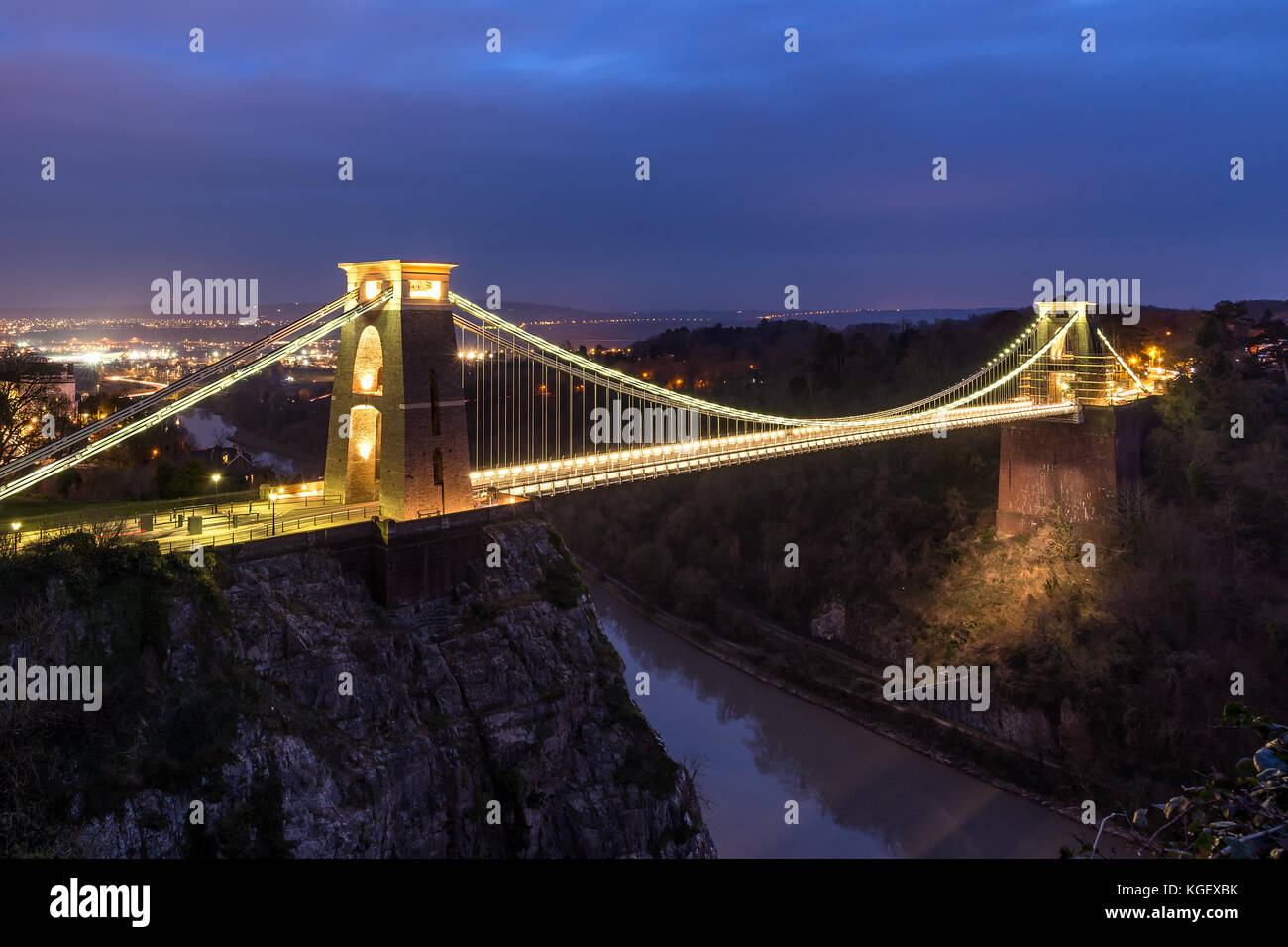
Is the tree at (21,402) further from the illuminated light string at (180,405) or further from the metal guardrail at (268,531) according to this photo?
the metal guardrail at (268,531)

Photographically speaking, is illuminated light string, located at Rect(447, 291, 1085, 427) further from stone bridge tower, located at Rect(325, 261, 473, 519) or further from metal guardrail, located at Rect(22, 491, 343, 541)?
→ metal guardrail, located at Rect(22, 491, 343, 541)

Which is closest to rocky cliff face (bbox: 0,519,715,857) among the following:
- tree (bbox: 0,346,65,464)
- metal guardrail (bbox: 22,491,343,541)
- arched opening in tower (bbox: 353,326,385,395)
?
metal guardrail (bbox: 22,491,343,541)

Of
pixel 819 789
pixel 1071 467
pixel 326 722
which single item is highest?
pixel 1071 467

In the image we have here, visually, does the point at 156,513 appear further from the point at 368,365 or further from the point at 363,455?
the point at 368,365

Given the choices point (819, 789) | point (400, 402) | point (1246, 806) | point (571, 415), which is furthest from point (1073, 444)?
point (1246, 806)

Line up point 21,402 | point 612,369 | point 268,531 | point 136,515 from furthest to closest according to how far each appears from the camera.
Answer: point 612,369 → point 21,402 → point 136,515 → point 268,531

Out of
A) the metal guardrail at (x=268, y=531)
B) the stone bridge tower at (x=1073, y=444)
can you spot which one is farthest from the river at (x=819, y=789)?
the metal guardrail at (x=268, y=531)
